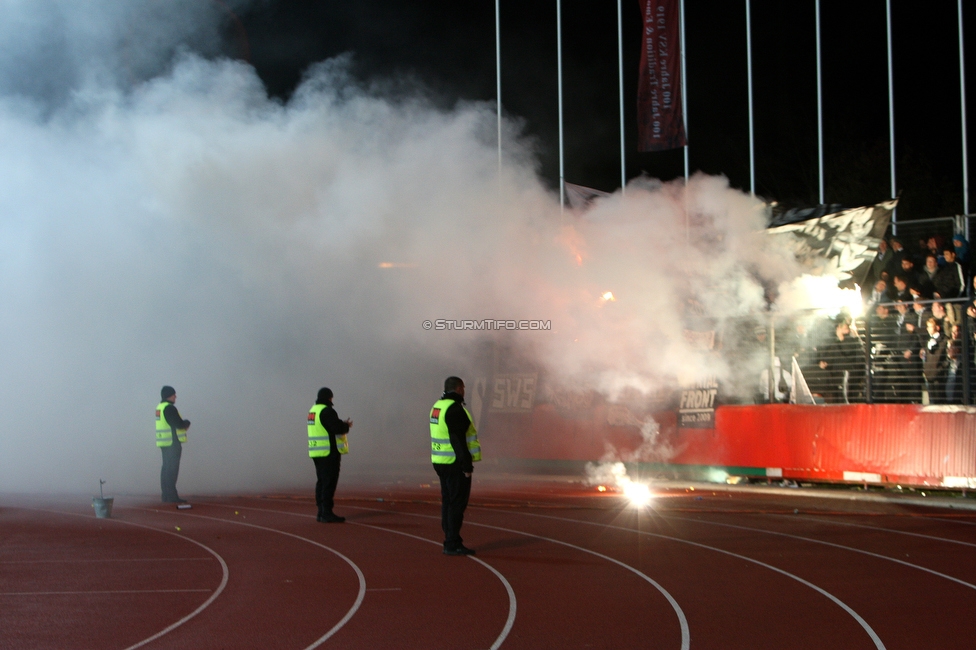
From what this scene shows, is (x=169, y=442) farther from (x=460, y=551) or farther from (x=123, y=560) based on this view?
(x=460, y=551)

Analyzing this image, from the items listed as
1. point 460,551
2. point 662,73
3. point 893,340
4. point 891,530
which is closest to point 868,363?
point 893,340

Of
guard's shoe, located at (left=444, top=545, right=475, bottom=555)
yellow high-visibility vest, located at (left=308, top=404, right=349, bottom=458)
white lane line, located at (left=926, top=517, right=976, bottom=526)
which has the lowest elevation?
white lane line, located at (left=926, top=517, right=976, bottom=526)

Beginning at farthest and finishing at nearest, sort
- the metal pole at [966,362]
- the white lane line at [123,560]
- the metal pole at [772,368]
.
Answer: the metal pole at [772,368] < the metal pole at [966,362] < the white lane line at [123,560]

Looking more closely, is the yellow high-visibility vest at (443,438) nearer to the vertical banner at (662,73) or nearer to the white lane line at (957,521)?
the white lane line at (957,521)

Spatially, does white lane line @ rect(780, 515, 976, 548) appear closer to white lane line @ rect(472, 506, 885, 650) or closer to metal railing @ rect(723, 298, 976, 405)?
white lane line @ rect(472, 506, 885, 650)

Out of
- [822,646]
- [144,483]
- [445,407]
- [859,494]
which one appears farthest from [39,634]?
[144,483]

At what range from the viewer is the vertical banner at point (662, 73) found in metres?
20.2

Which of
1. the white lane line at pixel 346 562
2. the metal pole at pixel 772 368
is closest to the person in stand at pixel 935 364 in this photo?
the metal pole at pixel 772 368

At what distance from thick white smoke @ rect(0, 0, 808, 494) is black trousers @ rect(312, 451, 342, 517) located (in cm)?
623

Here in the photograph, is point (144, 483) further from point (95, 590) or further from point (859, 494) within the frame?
point (859, 494)

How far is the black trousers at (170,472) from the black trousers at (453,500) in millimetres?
6763

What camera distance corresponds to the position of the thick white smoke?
57.7ft

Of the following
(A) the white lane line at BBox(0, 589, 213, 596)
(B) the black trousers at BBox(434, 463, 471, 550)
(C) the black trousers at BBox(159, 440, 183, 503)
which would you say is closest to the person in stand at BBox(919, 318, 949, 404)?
(B) the black trousers at BBox(434, 463, 471, 550)

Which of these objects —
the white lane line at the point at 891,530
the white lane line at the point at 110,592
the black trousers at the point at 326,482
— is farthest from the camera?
the black trousers at the point at 326,482
